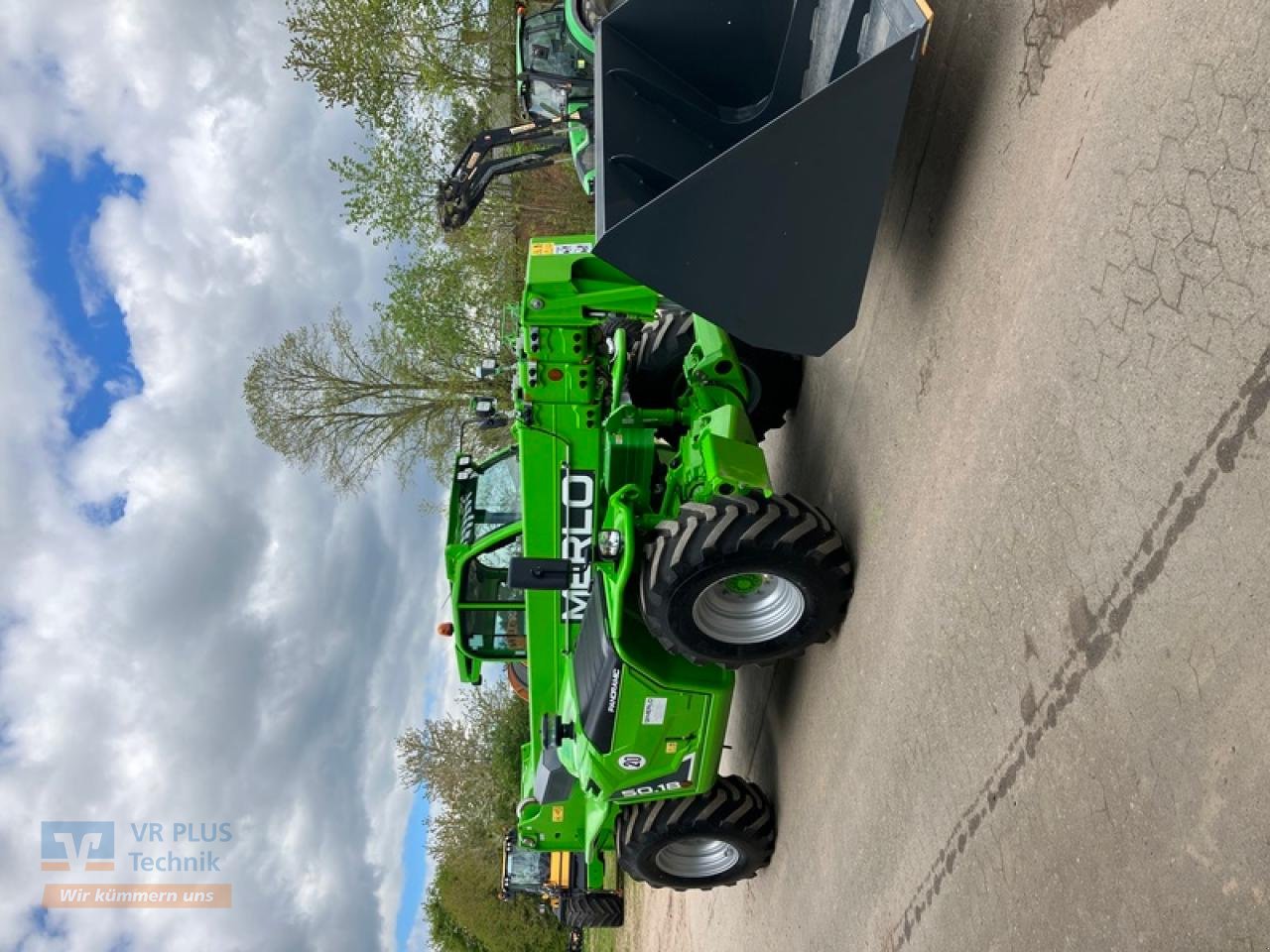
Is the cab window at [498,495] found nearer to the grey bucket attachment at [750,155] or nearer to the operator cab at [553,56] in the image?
the grey bucket attachment at [750,155]

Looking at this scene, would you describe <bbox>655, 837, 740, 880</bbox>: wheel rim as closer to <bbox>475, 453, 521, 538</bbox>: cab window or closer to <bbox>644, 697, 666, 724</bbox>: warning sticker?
<bbox>644, 697, 666, 724</bbox>: warning sticker

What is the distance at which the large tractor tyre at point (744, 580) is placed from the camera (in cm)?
434

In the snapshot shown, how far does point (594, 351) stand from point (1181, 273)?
10.0 ft

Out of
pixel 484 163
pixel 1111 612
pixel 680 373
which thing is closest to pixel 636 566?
pixel 680 373

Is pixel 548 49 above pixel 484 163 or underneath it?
above

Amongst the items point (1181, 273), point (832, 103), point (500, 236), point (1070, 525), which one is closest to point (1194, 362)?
point (1181, 273)

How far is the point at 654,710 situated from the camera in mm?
5082

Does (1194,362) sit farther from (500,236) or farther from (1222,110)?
(500,236)

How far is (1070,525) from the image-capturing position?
3.00m

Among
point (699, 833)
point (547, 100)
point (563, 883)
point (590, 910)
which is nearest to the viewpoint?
point (699, 833)

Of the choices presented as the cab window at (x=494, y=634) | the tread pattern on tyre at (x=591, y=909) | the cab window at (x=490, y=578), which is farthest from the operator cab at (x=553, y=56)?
the tread pattern on tyre at (x=591, y=909)

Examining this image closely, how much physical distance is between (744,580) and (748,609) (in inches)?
6.5

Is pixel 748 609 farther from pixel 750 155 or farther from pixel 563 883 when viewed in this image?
pixel 563 883

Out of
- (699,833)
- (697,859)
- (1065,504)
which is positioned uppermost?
(1065,504)
